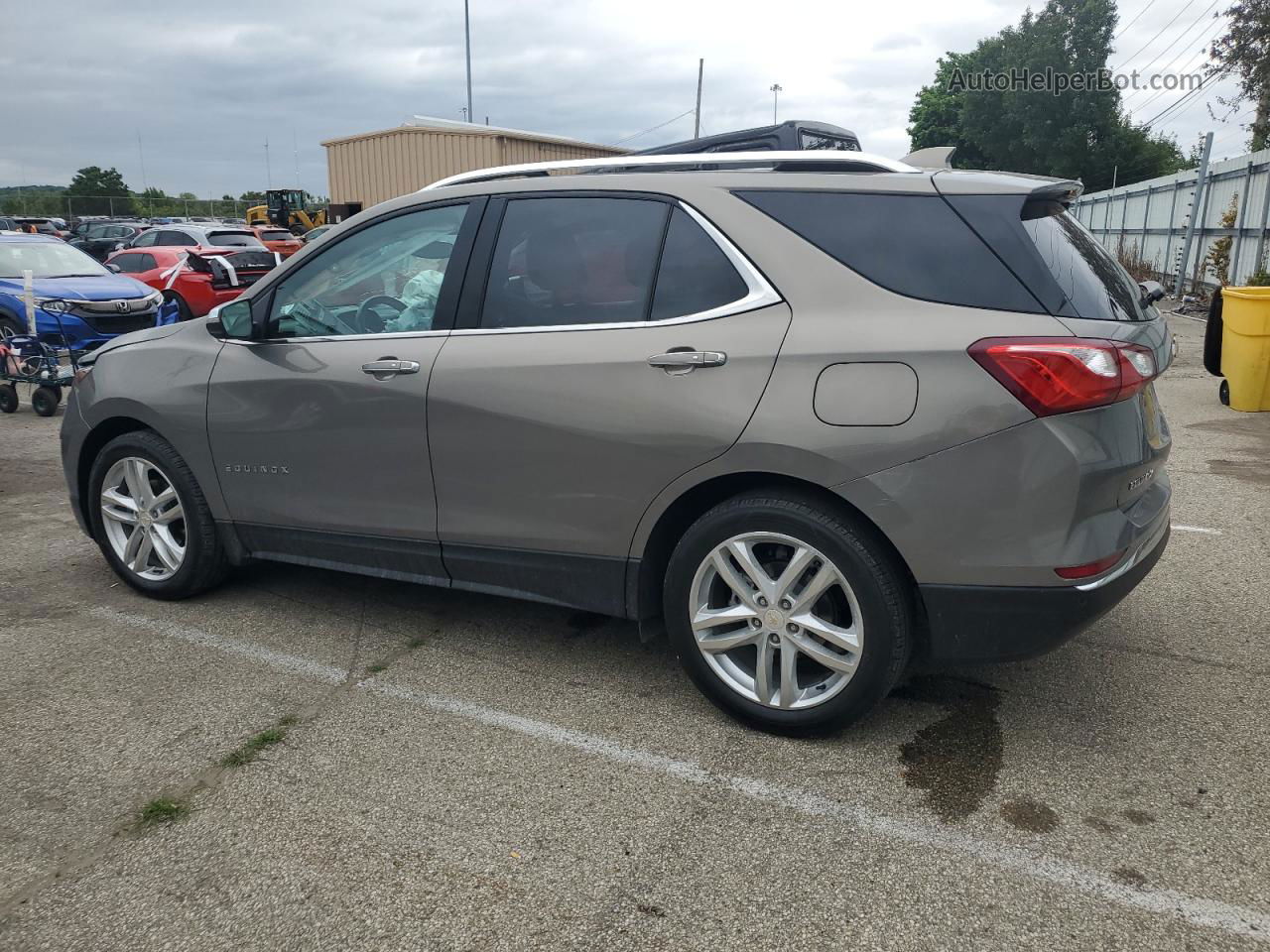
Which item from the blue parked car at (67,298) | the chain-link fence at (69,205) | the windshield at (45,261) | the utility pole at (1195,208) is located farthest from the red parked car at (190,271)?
the chain-link fence at (69,205)

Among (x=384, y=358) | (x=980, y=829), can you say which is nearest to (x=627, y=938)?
(x=980, y=829)

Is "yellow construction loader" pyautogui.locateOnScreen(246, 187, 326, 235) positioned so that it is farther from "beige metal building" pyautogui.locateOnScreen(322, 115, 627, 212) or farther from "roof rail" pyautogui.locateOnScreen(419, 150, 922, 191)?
"roof rail" pyautogui.locateOnScreen(419, 150, 922, 191)

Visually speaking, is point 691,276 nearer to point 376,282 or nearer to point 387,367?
point 387,367

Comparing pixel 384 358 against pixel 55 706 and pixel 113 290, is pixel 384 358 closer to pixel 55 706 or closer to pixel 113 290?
pixel 55 706

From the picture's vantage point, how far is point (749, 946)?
233cm

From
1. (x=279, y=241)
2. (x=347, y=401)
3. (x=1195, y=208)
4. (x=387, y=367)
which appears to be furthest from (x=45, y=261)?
(x=1195, y=208)

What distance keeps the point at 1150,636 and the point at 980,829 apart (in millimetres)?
1729

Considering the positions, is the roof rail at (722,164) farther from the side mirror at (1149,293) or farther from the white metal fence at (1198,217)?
the white metal fence at (1198,217)

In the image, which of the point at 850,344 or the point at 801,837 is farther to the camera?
the point at 850,344

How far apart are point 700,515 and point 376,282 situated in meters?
1.65

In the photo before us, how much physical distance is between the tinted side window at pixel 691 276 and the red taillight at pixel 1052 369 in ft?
2.61

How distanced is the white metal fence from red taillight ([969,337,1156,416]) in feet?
29.4

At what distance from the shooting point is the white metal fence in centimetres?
1627

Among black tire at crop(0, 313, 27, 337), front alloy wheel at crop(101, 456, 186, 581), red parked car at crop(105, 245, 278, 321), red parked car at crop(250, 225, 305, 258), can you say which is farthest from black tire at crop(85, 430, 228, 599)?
red parked car at crop(250, 225, 305, 258)
